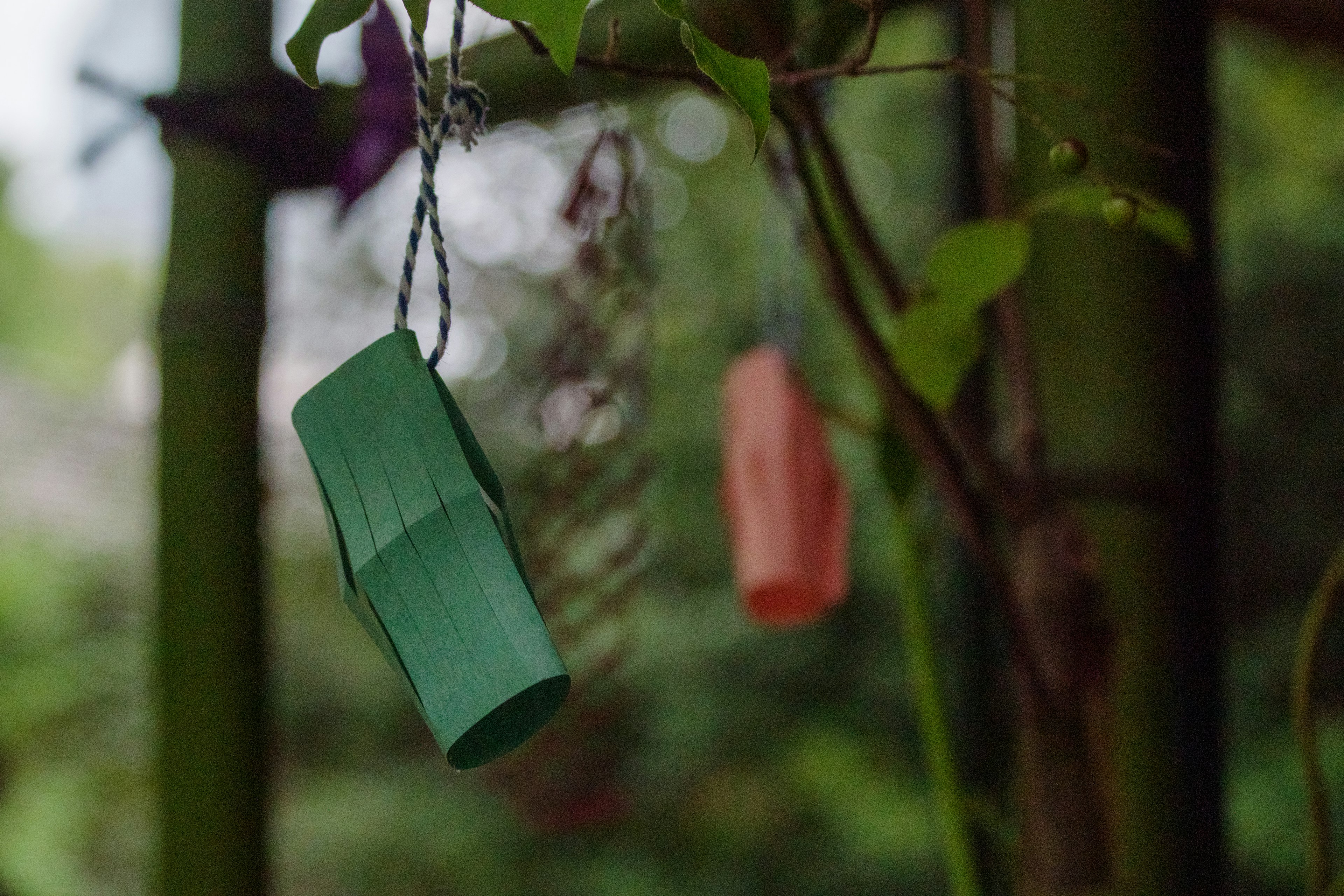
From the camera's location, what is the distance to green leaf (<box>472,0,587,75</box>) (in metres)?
0.15

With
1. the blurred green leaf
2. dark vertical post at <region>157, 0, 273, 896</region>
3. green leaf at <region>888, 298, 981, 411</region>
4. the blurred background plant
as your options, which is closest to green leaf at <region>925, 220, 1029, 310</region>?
green leaf at <region>888, 298, 981, 411</region>

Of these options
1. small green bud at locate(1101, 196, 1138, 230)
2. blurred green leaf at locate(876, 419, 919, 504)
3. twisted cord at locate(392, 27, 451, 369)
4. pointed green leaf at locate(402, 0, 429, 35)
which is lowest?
blurred green leaf at locate(876, 419, 919, 504)

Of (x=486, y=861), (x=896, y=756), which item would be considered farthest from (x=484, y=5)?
(x=486, y=861)

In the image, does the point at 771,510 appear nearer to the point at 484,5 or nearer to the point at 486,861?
the point at 484,5

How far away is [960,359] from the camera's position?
31 centimetres

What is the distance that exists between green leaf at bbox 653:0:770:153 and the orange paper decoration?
0.33 m

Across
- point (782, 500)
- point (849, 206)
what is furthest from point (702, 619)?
point (849, 206)

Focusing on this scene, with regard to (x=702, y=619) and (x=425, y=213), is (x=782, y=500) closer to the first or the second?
(x=425, y=213)

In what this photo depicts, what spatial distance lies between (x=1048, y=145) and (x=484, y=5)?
0.27 meters

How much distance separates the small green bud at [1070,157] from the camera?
225mm

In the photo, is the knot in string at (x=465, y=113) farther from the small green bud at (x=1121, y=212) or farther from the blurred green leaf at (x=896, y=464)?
the blurred green leaf at (x=896, y=464)

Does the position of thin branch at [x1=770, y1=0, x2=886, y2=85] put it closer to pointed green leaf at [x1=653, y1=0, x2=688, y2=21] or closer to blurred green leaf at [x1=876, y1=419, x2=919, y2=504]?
pointed green leaf at [x1=653, y1=0, x2=688, y2=21]

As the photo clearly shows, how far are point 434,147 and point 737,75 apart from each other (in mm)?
54

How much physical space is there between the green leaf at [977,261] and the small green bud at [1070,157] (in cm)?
5
